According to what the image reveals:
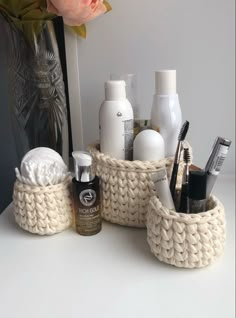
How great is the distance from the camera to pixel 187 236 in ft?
1.28

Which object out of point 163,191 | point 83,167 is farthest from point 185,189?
point 83,167

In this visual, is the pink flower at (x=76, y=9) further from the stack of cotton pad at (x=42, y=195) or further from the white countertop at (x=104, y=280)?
the white countertop at (x=104, y=280)

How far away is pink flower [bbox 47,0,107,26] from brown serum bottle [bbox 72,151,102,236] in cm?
19

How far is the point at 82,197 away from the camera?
→ 47 cm

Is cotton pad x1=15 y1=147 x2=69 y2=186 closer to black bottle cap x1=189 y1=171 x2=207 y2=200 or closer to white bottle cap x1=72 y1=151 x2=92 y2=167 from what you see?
white bottle cap x1=72 y1=151 x2=92 y2=167

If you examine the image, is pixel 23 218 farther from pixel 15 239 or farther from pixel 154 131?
pixel 154 131

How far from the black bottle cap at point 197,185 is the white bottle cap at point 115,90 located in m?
0.15

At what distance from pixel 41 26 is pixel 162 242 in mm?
361

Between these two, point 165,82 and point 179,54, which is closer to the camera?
point 165,82

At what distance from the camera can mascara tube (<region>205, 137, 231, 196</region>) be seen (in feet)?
1.37

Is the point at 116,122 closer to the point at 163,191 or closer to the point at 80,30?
the point at 163,191

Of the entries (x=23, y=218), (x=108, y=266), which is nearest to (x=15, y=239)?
(x=23, y=218)

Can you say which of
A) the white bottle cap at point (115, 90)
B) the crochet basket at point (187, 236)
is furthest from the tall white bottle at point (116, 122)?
the crochet basket at point (187, 236)

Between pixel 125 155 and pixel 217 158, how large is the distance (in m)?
0.13
